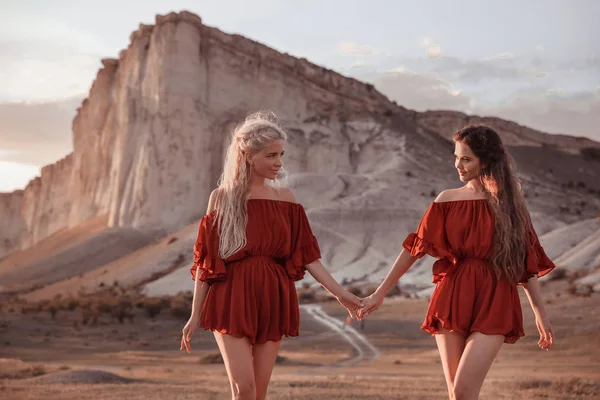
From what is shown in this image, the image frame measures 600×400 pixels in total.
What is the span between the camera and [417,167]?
5538cm

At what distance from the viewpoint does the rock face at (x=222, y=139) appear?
51.6m

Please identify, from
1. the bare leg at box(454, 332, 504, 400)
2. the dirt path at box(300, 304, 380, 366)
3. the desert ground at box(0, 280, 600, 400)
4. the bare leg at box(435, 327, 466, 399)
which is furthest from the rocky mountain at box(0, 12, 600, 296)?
the bare leg at box(454, 332, 504, 400)

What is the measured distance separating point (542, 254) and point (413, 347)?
59.0 ft

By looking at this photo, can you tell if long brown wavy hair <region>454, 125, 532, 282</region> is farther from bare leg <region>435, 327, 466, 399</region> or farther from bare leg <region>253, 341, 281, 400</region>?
bare leg <region>253, 341, 281, 400</region>

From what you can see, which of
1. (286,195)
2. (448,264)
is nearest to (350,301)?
(448,264)

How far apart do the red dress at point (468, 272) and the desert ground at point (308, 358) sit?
6.14 meters

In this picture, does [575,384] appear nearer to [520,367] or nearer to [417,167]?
[520,367]

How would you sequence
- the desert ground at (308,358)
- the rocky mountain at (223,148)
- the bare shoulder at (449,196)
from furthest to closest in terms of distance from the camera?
the rocky mountain at (223,148) → the desert ground at (308,358) → the bare shoulder at (449,196)

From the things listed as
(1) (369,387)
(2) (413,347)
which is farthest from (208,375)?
(2) (413,347)

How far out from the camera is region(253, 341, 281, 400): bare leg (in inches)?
225

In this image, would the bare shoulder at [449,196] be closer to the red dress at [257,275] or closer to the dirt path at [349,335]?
the red dress at [257,275]

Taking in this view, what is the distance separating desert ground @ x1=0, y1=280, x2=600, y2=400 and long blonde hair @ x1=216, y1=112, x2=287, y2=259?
20.3 ft

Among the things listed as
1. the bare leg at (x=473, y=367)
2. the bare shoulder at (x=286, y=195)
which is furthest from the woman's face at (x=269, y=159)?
the bare leg at (x=473, y=367)

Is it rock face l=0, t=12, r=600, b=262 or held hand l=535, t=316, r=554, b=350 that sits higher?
rock face l=0, t=12, r=600, b=262
